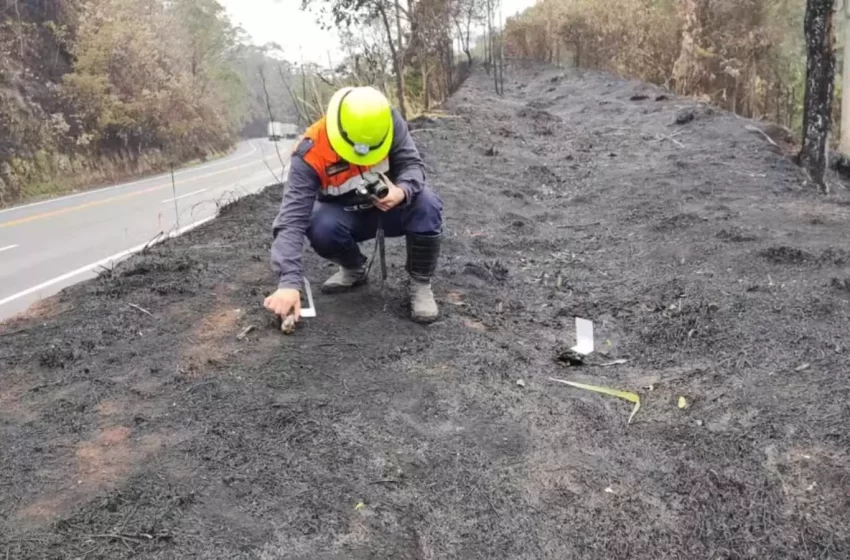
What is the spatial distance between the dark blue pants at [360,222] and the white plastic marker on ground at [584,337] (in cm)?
84

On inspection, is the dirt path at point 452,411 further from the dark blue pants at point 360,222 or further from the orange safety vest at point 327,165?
the orange safety vest at point 327,165

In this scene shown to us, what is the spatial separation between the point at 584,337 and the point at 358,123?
148 centimetres

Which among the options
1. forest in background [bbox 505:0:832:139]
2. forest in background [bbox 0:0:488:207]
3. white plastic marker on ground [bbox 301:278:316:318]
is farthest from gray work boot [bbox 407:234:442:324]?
forest in background [bbox 505:0:832:139]

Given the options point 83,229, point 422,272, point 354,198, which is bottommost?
point 83,229

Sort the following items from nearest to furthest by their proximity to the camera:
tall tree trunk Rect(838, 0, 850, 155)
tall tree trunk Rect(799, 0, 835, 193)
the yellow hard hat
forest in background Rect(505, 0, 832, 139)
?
the yellow hard hat → tall tree trunk Rect(799, 0, 835, 193) → tall tree trunk Rect(838, 0, 850, 155) → forest in background Rect(505, 0, 832, 139)

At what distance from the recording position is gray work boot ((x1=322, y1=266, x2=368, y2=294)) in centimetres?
356

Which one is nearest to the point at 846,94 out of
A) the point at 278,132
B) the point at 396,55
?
the point at 396,55

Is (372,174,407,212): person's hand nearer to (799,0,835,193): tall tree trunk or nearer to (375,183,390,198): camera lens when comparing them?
(375,183,390,198): camera lens

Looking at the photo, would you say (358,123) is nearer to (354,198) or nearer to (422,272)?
(354,198)

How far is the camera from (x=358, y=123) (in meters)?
2.84

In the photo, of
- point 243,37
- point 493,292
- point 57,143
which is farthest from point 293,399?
point 243,37

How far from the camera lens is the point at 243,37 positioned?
4606 centimetres

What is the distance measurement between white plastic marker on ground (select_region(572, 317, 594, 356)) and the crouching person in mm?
693

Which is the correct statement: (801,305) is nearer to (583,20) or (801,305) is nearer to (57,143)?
(57,143)
